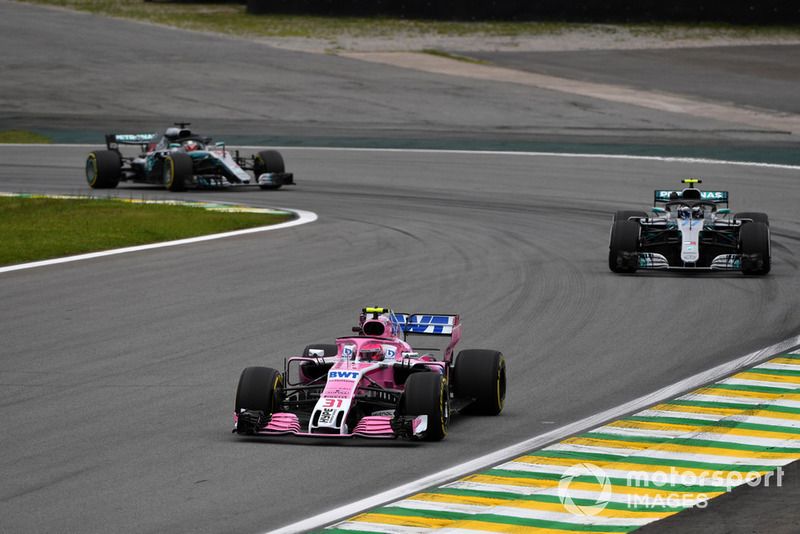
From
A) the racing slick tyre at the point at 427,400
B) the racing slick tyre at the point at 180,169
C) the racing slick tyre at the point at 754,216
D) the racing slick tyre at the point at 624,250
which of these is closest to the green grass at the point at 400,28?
the racing slick tyre at the point at 180,169

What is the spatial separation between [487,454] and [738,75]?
41.5 meters

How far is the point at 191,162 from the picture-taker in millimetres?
26812

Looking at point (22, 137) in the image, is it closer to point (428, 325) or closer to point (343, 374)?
point (428, 325)

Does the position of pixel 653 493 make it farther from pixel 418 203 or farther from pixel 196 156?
pixel 196 156

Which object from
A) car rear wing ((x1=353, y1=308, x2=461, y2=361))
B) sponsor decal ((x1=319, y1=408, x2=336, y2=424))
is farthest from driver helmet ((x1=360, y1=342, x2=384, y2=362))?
sponsor decal ((x1=319, y1=408, x2=336, y2=424))

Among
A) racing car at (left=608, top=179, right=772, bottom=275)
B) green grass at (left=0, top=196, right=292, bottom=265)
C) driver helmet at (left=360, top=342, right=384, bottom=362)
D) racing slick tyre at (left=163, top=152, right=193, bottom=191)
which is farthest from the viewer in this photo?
racing slick tyre at (left=163, top=152, right=193, bottom=191)

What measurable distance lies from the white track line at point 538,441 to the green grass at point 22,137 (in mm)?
28693

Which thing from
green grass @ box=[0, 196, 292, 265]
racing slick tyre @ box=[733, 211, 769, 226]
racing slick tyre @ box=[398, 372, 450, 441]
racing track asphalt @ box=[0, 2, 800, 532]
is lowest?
green grass @ box=[0, 196, 292, 265]

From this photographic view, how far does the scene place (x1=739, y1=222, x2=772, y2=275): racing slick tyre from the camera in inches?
668

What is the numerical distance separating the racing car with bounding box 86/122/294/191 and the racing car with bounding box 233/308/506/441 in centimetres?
1688

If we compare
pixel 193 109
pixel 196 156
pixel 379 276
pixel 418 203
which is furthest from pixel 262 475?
pixel 193 109

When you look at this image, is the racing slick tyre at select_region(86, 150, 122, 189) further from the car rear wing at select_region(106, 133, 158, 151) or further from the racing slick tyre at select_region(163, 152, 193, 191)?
the racing slick tyre at select_region(163, 152, 193, 191)

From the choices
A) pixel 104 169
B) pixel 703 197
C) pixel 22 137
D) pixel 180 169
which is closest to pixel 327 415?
pixel 703 197

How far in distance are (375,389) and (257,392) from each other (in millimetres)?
953
